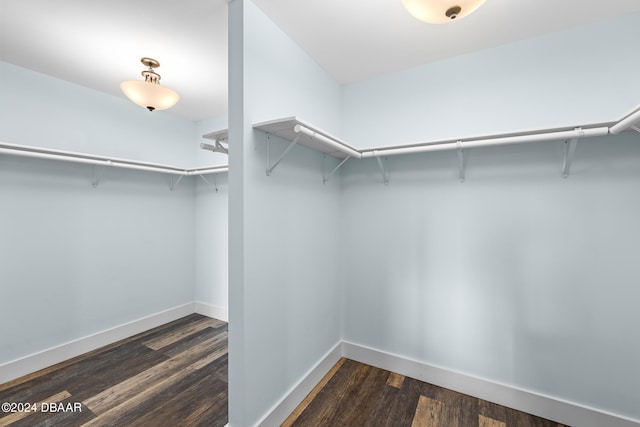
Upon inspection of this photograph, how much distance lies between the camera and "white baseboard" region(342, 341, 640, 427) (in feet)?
5.13

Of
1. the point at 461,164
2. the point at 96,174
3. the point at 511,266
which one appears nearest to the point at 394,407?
the point at 511,266

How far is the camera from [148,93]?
6.18 ft

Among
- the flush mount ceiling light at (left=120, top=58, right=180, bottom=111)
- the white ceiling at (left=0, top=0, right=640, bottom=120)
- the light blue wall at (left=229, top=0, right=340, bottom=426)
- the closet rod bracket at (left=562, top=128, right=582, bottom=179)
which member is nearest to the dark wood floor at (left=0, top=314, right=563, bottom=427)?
the light blue wall at (left=229, top=0, right=340, bottom=426)

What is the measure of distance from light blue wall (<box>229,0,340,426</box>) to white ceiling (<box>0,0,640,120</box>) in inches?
8.5

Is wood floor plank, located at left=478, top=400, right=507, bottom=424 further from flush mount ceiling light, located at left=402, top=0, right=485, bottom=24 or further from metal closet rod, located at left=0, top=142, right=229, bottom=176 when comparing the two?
metal closet rod, located at left=0, top=142, right=229, bottom=176

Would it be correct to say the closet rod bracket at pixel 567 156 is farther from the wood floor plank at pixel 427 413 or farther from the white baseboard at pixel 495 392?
the wood floor plank at pixel 427 413

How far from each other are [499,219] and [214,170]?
2.56 metres

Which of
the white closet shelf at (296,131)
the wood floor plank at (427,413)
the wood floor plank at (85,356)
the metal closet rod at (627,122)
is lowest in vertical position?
the wood floor plank at (427,413)

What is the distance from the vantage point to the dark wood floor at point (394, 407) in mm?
1635

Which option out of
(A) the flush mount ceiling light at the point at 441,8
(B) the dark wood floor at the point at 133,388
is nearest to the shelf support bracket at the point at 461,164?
(A) the flush mount ceiling light at the point at 441,8

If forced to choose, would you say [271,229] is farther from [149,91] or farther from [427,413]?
[427,413]

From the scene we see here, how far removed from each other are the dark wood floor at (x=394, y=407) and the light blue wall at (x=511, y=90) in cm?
177

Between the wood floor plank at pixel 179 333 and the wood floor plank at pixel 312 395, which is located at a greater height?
the wood floor plank at pixel 179 333

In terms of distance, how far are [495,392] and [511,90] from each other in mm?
2049
